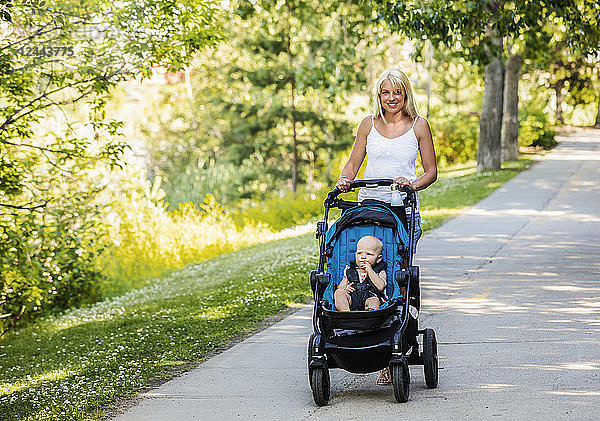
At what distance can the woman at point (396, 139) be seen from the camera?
601cm

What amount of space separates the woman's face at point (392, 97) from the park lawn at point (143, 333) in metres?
2.76

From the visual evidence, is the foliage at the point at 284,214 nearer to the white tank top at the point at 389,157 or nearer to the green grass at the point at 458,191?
the green grass at the point at 458,191

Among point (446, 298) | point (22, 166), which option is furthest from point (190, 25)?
point (446, 298)

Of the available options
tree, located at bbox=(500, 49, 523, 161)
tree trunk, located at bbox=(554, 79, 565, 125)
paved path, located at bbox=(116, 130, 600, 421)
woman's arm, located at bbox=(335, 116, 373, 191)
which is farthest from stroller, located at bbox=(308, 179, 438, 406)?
tree trunk, located at bbox=(554, 79, 565, 125)

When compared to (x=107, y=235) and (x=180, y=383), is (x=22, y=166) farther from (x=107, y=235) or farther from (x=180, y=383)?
(x=180, y=383)

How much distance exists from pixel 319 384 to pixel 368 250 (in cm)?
92

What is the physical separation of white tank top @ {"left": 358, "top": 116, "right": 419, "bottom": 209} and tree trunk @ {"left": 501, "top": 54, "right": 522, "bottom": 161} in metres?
20.7

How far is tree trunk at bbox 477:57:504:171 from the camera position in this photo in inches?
904

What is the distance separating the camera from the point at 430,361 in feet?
18.3

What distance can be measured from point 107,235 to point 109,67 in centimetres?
443

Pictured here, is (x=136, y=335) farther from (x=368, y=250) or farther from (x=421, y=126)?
(x=421, y=126)

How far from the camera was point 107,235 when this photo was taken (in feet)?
42.4

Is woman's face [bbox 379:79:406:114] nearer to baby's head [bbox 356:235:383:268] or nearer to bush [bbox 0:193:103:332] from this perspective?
baby's head [bbox 356:235:383:268]

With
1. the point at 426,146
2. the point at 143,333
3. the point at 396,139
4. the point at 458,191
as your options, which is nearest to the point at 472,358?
the point at 426,146
